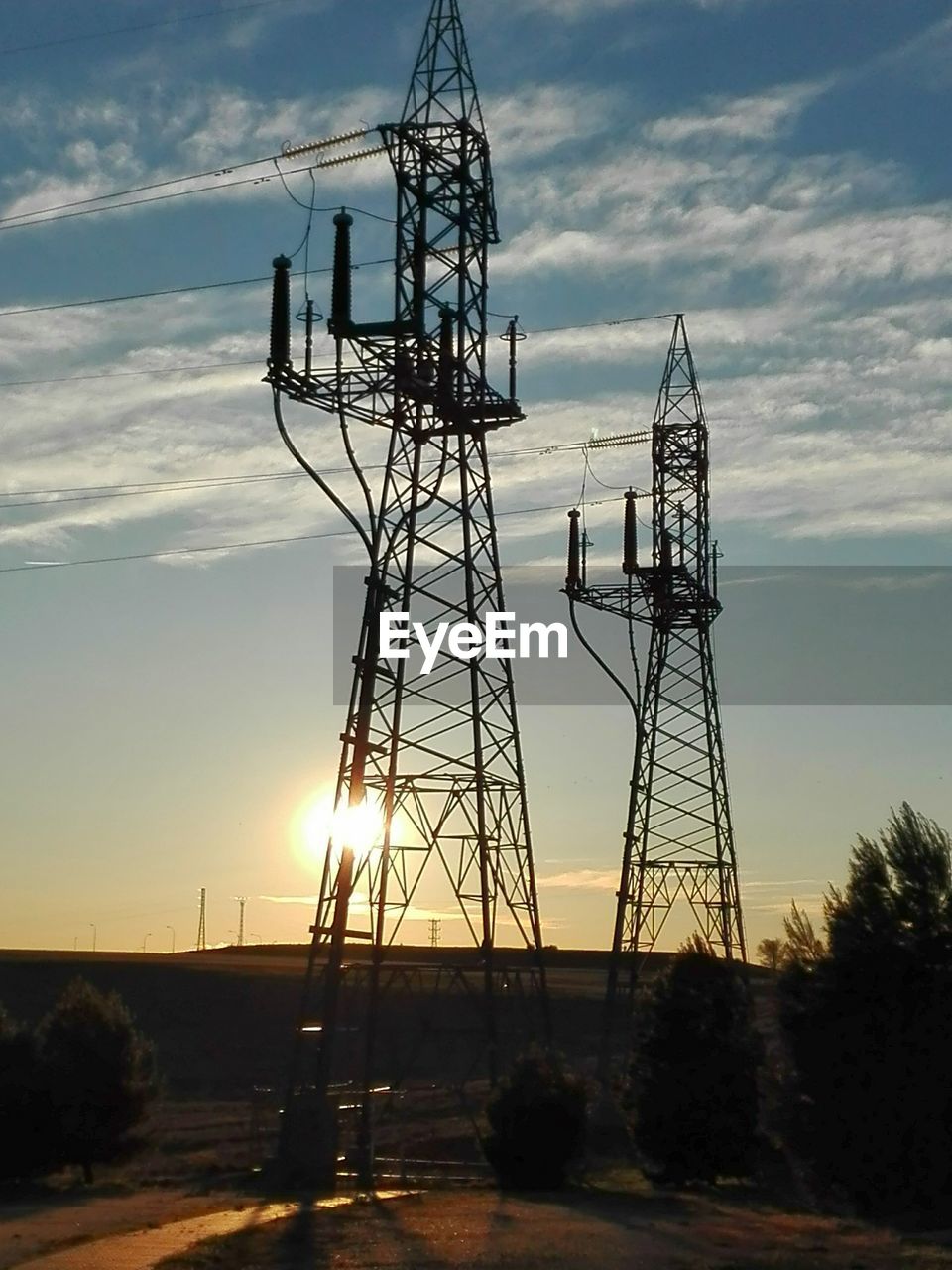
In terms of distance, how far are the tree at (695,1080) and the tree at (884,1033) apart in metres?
12.3

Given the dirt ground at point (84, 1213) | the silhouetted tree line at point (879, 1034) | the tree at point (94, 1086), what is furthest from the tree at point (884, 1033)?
the tree at point (94, 1086)

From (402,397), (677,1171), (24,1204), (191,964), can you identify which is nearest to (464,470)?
(402,397)

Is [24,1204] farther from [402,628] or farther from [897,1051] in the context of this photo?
[897,1051]

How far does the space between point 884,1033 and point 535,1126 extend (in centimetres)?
1332

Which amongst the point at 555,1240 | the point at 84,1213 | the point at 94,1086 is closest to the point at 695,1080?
the point at 555,1240

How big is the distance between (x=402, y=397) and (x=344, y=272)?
3094 millimetres

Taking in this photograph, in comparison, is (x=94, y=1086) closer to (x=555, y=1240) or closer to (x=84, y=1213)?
(x=84, y=1213)

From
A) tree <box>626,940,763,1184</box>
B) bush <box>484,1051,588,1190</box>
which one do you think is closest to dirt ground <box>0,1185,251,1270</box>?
bush <box>484,1051,588,1190</box>

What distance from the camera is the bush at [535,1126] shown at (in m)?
35.4

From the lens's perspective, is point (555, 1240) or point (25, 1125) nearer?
point (555, 1240)

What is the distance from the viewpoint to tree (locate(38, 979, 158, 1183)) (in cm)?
4150

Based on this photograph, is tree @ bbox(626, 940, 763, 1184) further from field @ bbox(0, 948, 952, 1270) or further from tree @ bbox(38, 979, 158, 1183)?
tree @ bbox(38, 979, 158, 1183)

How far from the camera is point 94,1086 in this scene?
136ft

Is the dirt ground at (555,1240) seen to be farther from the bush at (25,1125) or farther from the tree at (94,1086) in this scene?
the bush at (25,1125)
